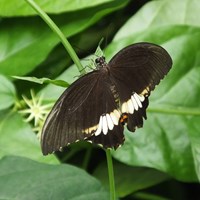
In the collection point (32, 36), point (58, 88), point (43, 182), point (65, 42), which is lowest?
point (43, 182)

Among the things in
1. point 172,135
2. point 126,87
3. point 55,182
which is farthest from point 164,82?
point 55,182

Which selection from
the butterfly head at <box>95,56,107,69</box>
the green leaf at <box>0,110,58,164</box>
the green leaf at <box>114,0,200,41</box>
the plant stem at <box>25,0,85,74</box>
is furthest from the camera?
the green leaf at <box>114,0,200,41</box>

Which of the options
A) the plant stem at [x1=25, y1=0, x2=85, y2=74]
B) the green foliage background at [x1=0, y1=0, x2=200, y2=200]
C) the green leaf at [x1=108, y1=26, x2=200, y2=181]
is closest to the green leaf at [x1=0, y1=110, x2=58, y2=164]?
the green foliage background at [x1=0, y1=0, x2=200, y2=200]

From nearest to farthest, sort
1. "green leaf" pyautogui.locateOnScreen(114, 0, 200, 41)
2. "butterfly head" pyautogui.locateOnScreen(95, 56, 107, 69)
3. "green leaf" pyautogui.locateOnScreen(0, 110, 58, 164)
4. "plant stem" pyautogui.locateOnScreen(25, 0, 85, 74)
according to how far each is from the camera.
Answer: "plant stem" pyautogui.locateOnScreen(25, 0, 85, 74) → "butterfly head" pyautogui.locateOnScreen(95, 56, 107, 69) → "green leaf" pyautogui.locateOnScreen(0, 110, 58, 164) → "green leaf" pyautogui.locateOnScreen(114, 0, 200, 41)

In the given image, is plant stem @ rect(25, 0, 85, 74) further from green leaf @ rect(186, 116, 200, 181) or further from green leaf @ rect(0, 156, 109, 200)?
green leaf @ rect(186, 116, 200, 181)

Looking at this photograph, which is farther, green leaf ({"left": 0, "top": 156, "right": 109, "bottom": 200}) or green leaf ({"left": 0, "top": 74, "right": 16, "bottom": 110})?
green leaf ({"left": 0, "top": 74, "right": 16, "bottom": 110})

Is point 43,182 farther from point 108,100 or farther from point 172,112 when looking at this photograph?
point 172,112

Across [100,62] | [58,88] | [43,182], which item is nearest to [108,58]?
[58,88]

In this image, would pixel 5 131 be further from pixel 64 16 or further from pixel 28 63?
pixel 64 16
